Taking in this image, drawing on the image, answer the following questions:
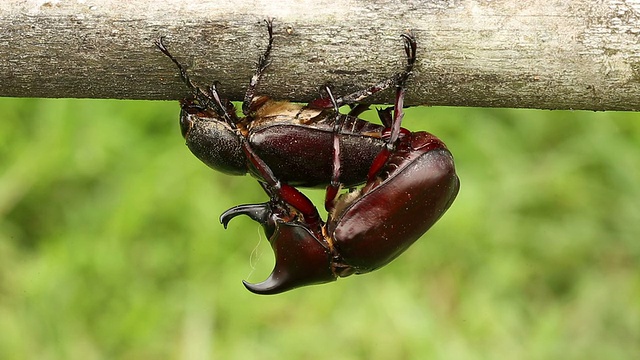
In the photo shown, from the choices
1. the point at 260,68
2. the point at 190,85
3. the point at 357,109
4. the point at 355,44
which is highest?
the point at 355,44

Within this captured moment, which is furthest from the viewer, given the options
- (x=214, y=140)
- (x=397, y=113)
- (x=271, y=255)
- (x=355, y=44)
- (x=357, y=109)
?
(x=271, y=255)

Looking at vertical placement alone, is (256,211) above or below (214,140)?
below

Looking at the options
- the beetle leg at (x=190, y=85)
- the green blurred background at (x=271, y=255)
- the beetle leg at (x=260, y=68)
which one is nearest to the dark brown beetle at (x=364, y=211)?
the beetle leg at (x=190, y=85)

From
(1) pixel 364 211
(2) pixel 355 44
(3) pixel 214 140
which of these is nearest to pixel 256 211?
(3) pixel 214 140

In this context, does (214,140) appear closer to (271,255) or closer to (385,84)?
(385,84)

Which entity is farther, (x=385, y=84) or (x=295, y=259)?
(x=295, y=259)

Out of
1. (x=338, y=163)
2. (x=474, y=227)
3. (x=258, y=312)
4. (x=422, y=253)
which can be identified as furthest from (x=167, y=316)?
(x=338, y=163)

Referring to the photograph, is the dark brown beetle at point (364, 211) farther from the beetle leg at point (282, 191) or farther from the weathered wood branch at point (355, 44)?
the weathered wood branch at point (355, 44)

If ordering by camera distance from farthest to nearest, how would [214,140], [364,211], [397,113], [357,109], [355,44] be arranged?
[214,140], [364,211], [357,109], [397,113], [355,44]
